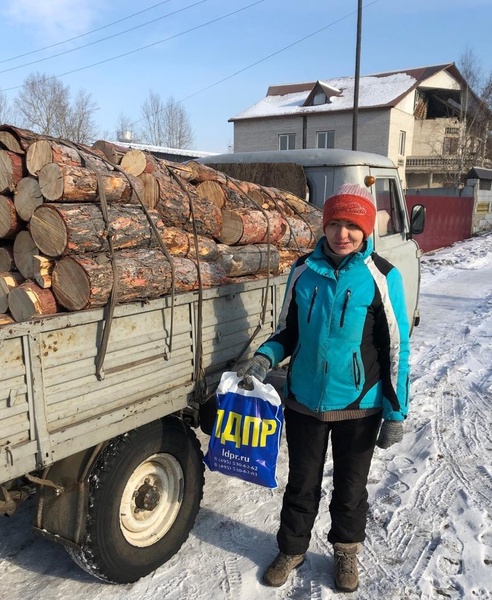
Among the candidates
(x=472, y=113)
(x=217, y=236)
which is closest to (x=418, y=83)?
(x=472, y=113)

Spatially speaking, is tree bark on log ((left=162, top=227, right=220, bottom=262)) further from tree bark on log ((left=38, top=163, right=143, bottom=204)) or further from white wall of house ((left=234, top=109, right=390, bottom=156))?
white wall of house ((left=234, top=109, right=390, bottom=156))

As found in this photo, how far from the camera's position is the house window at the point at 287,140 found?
3581 cm

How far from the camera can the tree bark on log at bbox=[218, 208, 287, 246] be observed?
3.72 meters

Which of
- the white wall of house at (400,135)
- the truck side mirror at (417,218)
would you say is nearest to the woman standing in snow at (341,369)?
the truck side mirror at (417,218)

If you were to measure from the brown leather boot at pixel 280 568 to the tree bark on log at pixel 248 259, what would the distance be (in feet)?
5.49

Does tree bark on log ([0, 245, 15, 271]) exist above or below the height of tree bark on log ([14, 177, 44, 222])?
below

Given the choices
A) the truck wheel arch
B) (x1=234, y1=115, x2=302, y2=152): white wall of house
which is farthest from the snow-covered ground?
(x1=234, y1=115, x2=302, y2=152): white wall of house

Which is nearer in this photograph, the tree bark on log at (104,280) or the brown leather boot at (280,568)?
the tree bark on log at (104,280)

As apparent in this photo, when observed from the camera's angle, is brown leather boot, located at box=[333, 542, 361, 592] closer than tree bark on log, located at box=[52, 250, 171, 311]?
No

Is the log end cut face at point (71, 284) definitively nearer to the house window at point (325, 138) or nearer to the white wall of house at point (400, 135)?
the white wall of house at point (400, 135)

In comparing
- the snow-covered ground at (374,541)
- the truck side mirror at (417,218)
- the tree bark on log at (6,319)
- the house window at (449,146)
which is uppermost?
the house window at (449,146)

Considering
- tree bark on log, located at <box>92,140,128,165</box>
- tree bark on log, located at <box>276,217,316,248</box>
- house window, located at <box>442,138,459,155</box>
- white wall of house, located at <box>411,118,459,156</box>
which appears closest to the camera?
tree bark on log, located at <box>92,140,128,165</box>

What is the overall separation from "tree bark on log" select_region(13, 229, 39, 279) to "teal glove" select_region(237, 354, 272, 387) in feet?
3.88

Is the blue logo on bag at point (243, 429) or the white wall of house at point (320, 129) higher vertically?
the white wall of house at point (320, 129)
